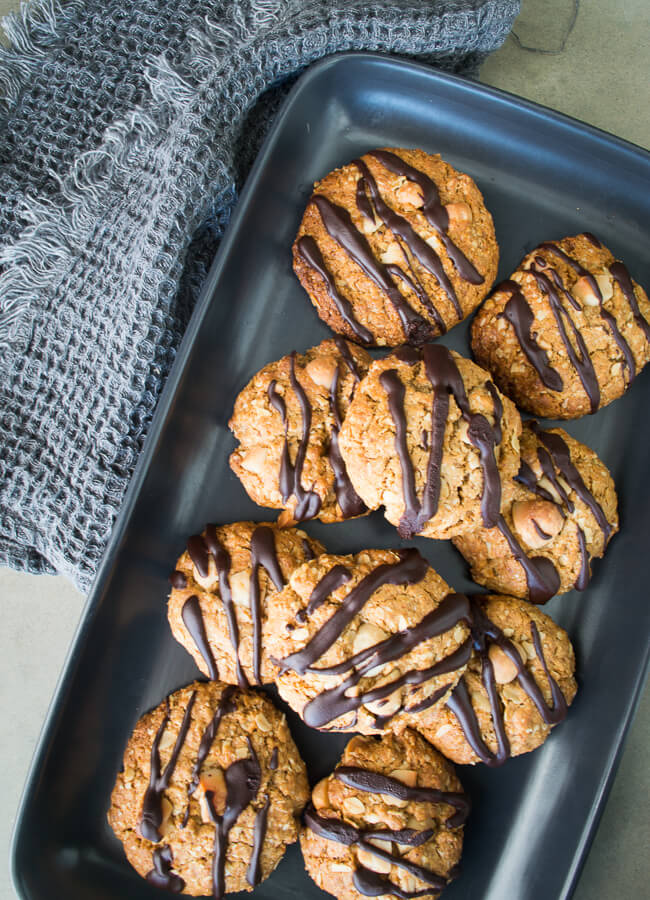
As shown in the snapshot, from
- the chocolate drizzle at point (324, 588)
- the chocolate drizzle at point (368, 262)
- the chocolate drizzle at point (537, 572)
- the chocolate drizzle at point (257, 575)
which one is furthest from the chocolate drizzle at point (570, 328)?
the chocolate drizzle at point (257, 575)

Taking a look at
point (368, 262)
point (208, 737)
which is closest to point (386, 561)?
point (208, 737)

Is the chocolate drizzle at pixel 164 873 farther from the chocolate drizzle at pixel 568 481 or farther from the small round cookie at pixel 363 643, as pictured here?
the chocolate drizzle at pixel 568 481

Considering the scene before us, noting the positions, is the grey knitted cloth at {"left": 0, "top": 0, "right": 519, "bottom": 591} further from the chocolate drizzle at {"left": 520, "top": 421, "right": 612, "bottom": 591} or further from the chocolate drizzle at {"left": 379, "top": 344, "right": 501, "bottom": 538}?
the chocolate drizzle at {"left": 520, "top": 421, "right": 612, "bottom": 591}

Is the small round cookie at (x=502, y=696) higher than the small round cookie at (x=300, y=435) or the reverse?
the reverse

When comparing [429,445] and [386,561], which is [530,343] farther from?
[386,561]

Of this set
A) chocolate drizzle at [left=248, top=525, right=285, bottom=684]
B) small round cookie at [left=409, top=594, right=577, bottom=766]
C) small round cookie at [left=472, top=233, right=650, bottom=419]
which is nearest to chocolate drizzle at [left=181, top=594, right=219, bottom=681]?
chocolate drizzle at [left=248, top=525, right=285, bottom=684]
